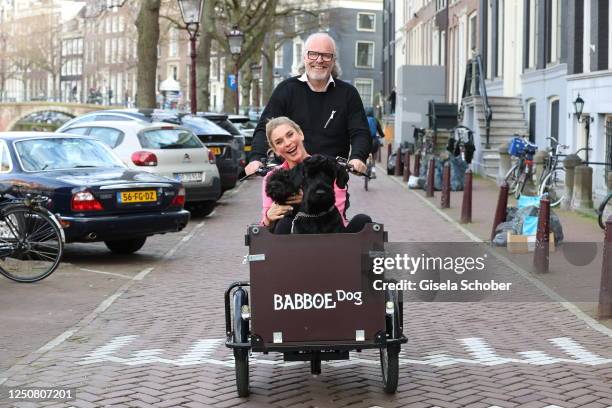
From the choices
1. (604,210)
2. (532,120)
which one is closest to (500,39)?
(532,120)

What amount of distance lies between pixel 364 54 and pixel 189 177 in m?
76.4

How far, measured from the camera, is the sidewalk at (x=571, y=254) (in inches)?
371

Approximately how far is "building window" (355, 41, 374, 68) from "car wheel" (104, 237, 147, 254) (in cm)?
7945

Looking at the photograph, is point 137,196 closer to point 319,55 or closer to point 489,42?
point 319,55

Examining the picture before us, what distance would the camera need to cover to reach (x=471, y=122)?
29375 millimetres

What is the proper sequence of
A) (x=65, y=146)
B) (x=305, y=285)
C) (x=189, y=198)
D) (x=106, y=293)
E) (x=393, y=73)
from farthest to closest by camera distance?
(x=393, y=73)
(x=189, y=198)
(x=65, y=146)
(x=106, y=293)
(x=305, y=285)

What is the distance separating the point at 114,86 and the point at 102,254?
11637 cm

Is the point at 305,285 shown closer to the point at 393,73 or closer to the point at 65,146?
the point at 65,146

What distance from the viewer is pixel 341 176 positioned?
5699 mm

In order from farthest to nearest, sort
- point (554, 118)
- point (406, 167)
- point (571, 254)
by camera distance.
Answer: point (406, 167), point (554, 118), point (571, 254)

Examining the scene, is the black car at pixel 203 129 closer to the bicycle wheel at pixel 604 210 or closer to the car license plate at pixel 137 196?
the car license plate at pixel 137 196

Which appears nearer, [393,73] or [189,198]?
[189,198]

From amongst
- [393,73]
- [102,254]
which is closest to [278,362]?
[102,254]

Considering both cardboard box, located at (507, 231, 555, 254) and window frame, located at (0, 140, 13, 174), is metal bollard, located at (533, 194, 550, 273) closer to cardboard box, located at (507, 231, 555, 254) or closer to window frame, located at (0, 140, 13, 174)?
cardboard box, located at (507, 231, 555, 254)
